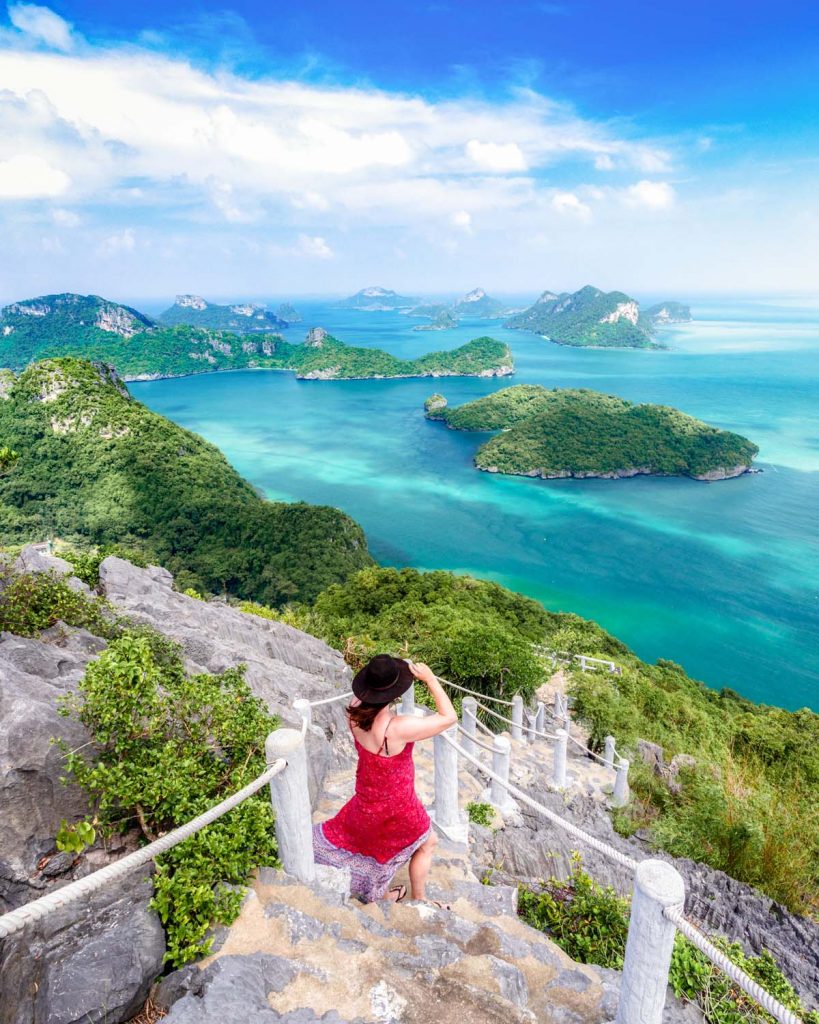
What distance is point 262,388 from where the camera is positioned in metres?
127

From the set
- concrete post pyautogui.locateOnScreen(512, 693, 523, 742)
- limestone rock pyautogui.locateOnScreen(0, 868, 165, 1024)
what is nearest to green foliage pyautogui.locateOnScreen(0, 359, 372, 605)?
concrete post pyautogui.locateOnScreen(512, 693, 523, 742)

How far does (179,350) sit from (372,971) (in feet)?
530

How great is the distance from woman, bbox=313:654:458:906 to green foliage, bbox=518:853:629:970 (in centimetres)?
113

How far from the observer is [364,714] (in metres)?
3.16

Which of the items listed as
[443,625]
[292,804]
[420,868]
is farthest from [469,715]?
[443,625]

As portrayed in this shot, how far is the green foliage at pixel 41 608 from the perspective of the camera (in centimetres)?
615

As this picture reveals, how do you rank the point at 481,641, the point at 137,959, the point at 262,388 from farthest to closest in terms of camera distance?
the point at 262,388 → the point at 481,641 → the point at 137,959

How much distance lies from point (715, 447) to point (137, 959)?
76.8 meters

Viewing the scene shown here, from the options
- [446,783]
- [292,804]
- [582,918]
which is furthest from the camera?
[446,783]

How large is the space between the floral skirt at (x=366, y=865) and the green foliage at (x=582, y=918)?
1.32m

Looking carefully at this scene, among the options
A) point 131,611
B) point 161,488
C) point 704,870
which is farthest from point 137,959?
point 161,488

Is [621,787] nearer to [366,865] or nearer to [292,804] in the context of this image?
[366,865]

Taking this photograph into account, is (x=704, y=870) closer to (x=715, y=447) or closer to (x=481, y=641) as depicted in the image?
(x=481, y=641)

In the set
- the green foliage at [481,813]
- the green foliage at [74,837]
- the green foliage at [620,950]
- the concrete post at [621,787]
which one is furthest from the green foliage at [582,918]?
the concrete post at [621,787]
